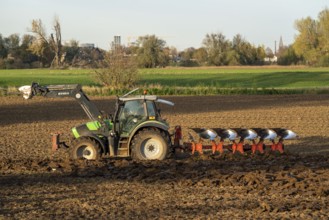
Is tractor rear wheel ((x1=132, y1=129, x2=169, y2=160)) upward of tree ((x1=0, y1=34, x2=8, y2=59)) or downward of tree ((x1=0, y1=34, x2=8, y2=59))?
downward

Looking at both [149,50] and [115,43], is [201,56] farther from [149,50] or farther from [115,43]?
[115,43]

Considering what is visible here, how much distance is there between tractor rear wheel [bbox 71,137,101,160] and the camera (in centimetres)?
1639

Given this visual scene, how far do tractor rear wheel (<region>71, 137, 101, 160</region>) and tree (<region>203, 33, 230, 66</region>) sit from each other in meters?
95.6

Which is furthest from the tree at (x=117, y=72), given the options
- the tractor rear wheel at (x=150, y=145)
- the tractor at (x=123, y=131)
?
the tractor rear wheel at (x=150, y=145)

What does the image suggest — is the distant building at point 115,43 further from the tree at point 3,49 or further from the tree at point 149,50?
the tree at point 3,49

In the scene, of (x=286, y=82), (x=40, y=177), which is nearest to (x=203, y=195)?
(x=40, y=177)

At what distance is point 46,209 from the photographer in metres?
11.3

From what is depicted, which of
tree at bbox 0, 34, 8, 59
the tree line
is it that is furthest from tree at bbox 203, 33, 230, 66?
tree at bbox 0, 34, 8, 59

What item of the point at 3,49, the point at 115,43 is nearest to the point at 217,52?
the point at 3,49

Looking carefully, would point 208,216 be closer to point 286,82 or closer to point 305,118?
point 305,118

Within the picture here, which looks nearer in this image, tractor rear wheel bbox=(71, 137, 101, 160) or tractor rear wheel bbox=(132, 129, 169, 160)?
tractor rear wheel bbox=(132, 129, 169, 160)

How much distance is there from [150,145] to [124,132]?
716mm

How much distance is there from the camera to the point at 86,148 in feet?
54.2

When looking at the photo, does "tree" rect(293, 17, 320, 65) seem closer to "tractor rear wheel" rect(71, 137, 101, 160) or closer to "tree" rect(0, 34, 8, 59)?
"tree" rect(0, 34, 8, 59)
